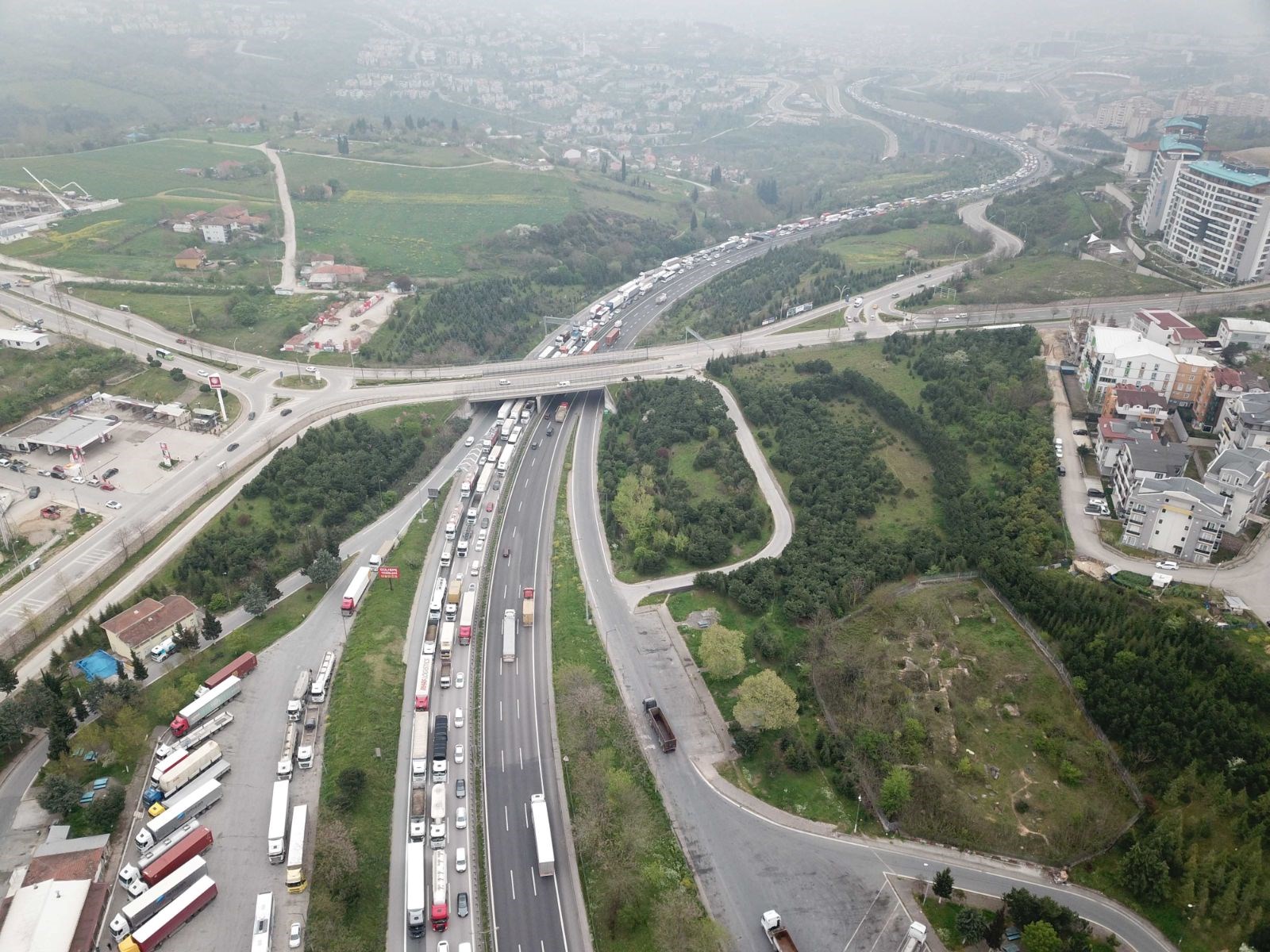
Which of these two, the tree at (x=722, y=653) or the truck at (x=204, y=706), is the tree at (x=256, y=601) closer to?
the truck at (x=204, y=706)

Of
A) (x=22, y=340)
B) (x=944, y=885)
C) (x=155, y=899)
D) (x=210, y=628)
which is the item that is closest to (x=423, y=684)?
(x=210, y=628)

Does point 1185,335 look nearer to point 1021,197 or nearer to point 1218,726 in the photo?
point 1218,726

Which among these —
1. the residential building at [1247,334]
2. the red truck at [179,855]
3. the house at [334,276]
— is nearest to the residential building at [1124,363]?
the residential building at [1247,334]

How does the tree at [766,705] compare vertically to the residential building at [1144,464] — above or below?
below

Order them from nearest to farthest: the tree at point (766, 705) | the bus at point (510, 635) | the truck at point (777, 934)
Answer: the truck at point (777, 934) < the tree at point (766, 705) < the bus at point (510, 635)

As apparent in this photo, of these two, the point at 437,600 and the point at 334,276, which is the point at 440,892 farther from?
the point at 334,276

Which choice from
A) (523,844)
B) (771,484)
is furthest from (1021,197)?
(523,844)
